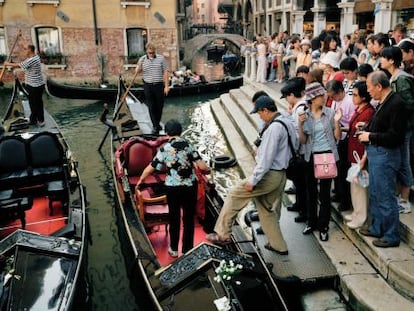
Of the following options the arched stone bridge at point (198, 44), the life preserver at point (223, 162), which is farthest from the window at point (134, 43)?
the life preserver at point (223, 162)

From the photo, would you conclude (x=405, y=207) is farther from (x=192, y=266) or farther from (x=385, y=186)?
(x=192, y=266)

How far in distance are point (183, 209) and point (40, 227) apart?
1.22m

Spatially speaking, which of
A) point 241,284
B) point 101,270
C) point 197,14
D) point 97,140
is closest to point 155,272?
point 241,284

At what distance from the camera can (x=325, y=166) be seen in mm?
2602

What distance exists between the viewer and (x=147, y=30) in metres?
12.9

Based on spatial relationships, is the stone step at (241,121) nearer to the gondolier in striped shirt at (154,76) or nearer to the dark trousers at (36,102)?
the gondolier in striped shirt at (154,76)

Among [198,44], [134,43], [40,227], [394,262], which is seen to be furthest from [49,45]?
[394,262]

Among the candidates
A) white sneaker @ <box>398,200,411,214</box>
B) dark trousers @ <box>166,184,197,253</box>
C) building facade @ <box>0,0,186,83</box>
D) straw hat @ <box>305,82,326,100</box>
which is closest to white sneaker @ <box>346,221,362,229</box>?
white sneaker @ <box>398,200,411,214</box>

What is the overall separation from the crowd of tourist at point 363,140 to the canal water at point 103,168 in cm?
136

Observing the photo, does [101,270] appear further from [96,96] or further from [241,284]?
[96,96]

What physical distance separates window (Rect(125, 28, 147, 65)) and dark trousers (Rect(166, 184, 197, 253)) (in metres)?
10.9

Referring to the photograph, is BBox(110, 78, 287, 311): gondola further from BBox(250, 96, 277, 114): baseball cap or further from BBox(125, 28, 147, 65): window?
BBox(125, 28, 147, 65): window

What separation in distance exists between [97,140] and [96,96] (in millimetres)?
3574

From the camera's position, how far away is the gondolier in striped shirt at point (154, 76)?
17.1 ft
